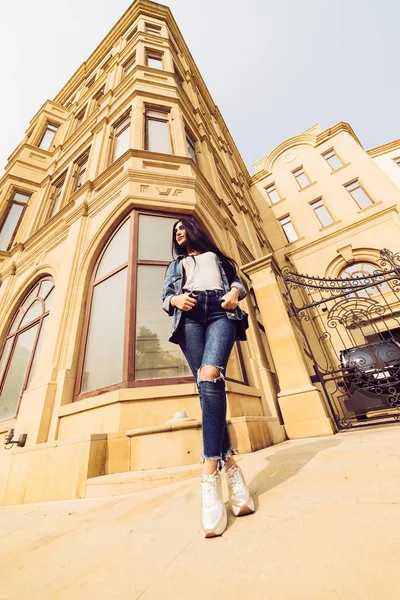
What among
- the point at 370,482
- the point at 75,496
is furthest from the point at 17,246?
the point at 370,482

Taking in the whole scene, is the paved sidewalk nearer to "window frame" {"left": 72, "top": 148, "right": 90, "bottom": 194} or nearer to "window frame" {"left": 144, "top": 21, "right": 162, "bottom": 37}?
"window frame" {"left": 72, "top": 148, "right": 90, "bottom": 194}

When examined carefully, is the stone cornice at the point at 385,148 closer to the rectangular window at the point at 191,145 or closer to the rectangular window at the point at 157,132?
the rectangular window at the point at 191,145

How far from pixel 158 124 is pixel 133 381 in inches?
309

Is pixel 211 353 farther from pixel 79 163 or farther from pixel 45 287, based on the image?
pixel 79 163

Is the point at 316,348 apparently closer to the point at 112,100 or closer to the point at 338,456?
the point at 338,456

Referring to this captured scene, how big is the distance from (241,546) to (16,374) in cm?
639

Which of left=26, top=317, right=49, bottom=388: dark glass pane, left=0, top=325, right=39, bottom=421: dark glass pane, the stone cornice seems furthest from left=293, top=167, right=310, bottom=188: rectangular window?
left=0, top=325, right=39, bottom=421: dark glass pane

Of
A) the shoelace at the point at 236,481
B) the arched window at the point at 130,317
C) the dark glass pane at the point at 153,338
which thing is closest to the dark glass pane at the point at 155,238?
the arched window at the point at 130,317

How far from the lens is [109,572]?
1062 mm

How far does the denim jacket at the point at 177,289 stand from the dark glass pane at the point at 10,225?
9778mm

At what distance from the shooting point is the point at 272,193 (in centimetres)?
1556

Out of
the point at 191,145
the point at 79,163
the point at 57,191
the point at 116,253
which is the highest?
the point at 79,163

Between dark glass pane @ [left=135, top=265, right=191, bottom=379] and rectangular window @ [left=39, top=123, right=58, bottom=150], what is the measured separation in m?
Result: 11.7

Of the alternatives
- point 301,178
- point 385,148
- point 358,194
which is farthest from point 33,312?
point 385,148
